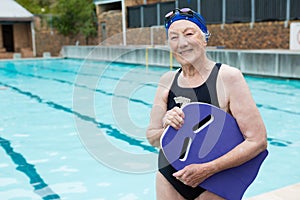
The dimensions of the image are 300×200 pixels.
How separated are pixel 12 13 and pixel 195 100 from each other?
994 inches

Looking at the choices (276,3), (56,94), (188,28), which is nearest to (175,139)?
(188,28)

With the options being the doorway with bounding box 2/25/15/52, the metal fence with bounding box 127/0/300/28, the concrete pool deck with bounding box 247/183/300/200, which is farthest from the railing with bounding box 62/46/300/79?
the doorway with bounding box 2/25/15/52

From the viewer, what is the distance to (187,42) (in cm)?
146

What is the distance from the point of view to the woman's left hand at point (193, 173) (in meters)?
1.42

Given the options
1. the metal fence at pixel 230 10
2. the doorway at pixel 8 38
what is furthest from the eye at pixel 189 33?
the doorway at pixel 8 38

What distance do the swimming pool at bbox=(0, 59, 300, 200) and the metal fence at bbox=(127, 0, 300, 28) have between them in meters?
5.66

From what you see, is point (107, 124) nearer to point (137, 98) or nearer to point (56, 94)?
point (137, 98)

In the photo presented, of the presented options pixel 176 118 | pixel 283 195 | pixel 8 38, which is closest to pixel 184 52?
pixel 176 118

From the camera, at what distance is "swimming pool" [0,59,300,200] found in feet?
9.60

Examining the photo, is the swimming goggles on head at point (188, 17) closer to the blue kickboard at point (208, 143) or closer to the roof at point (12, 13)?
the blue kickboard at point (208, 143)

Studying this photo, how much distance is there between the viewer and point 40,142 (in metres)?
5.77

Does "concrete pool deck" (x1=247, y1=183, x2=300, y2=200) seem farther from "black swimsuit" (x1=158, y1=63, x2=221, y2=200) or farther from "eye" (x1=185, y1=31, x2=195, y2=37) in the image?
"eye" (x1=185, y1=31, x2=195, y2=37)

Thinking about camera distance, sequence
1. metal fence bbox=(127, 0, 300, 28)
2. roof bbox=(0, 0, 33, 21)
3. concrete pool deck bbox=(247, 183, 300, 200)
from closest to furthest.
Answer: concrete pool deck bbox=(247, 183, 300, 200) → metal fence bbox=(127, 0, 300, 28) → roof bbox=(0, 0, 33, 21)

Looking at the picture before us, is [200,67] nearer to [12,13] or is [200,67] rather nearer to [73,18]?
[12,13]
